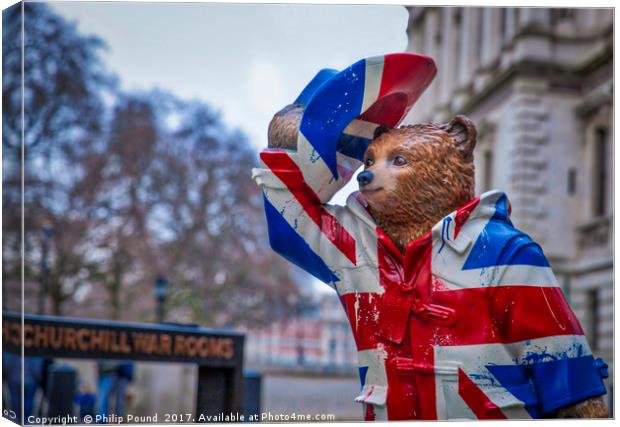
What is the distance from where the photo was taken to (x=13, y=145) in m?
9.73

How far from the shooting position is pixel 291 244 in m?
4.52

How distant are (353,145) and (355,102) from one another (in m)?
0.23

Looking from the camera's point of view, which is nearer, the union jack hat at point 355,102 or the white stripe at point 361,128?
the union jack hat at point 355,102

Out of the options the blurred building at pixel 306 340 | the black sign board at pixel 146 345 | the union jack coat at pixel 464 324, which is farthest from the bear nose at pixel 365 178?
the blurred building at pixel 306 340

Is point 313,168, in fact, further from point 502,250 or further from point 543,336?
point 543,336

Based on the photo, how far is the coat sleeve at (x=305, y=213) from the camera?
446 centimetres

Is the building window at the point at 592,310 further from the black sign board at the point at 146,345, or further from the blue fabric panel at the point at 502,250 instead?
the blue fabric panel at the point at 502,250

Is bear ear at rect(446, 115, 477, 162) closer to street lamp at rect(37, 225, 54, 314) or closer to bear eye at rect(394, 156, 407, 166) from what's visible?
bear eye at rect(394, 156, 407, 166)

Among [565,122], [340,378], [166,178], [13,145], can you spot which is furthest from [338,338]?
[13,145]

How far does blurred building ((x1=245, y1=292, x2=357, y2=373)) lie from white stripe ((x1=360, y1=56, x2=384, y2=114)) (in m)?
15.5

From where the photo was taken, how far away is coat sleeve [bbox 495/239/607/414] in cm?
A: 407

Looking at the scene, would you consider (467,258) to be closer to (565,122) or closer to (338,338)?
(565,122)

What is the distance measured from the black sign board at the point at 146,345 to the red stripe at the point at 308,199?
6.81 feet

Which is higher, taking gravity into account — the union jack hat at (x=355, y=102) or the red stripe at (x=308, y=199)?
the union jack hat at (x=355, y=102)
